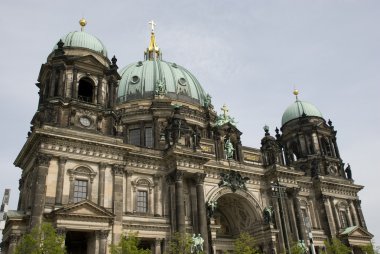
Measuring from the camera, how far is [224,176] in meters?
41.4

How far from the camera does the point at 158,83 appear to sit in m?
51.1

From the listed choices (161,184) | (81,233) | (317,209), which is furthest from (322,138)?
(81,233)

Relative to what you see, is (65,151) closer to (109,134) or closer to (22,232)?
(109,134)

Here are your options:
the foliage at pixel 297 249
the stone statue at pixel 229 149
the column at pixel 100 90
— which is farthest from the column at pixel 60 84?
the foliage at pixel 297 249

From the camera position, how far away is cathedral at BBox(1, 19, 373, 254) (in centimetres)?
3139

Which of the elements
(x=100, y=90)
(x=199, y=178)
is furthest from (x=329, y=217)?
(x=100, y=90)

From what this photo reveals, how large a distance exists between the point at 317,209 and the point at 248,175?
35.6 feet

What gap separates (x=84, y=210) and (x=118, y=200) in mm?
3346

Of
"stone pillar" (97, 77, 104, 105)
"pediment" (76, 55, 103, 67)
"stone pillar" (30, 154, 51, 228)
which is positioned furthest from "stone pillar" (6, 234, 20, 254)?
"pediment" (76, 55, 103, 67)

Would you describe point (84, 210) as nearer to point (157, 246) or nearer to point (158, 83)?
point (157, 246)

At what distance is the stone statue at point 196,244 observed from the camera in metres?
33.2

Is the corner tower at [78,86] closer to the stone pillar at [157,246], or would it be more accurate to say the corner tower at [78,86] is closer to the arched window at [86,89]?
the arched window at [86,89]

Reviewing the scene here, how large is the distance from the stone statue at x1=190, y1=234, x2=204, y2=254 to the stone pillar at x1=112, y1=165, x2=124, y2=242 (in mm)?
6017

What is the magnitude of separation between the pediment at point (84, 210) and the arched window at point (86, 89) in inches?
420
